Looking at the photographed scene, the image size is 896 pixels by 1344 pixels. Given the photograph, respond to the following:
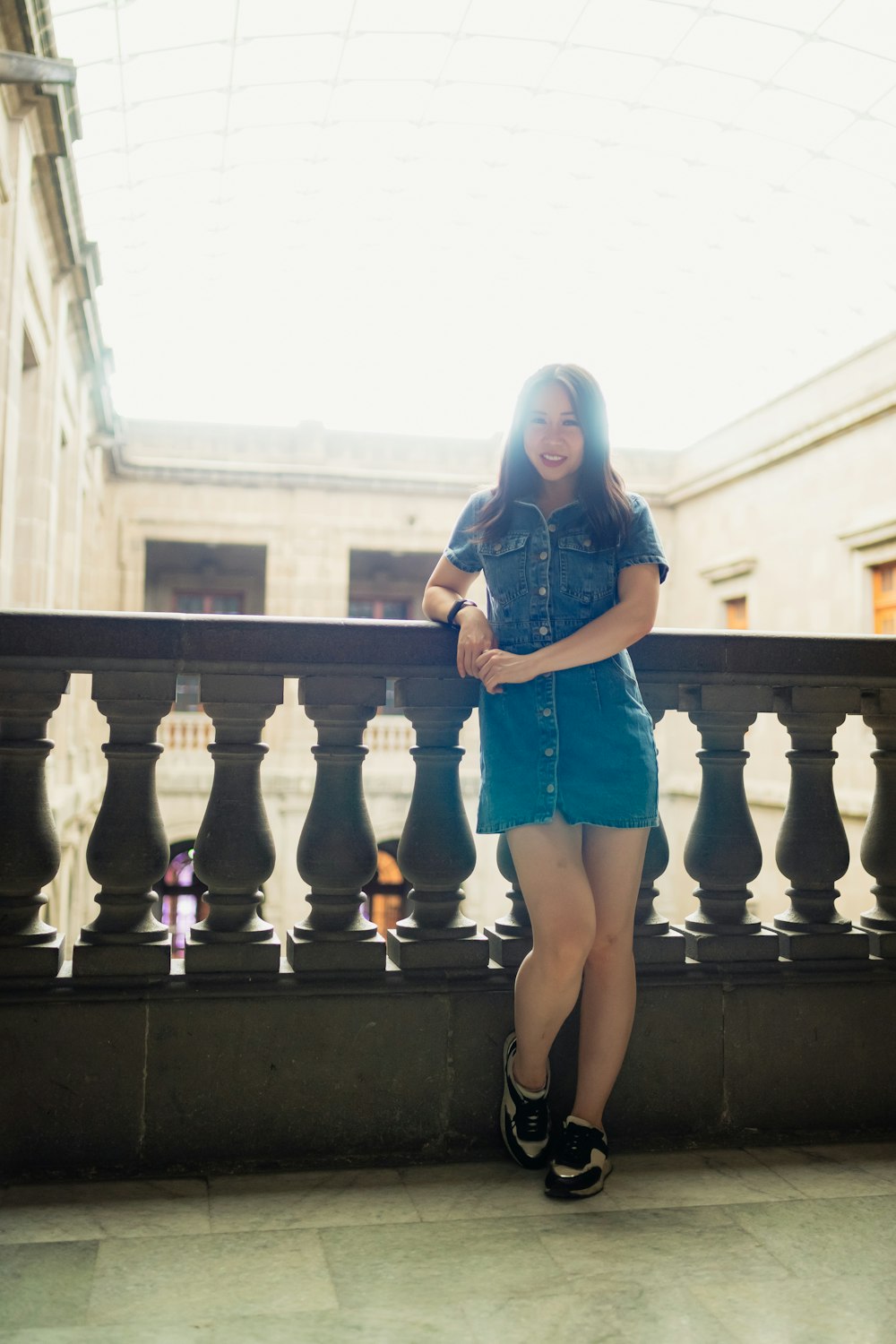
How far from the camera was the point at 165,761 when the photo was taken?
19.3 metres

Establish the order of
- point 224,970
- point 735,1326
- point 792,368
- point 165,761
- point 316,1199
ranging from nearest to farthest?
point 735,1326, point 316,1199, point 224,970, point 165,761, point 792,368

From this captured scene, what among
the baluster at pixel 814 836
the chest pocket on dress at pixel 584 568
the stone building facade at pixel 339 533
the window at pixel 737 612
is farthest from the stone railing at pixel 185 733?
the chest pocket on dress at pixel 584 568

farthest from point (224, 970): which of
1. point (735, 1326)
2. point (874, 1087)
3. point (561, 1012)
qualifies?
point (874, 1087)

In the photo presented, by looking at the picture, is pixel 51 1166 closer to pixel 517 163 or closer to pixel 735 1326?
pixel 735 1326

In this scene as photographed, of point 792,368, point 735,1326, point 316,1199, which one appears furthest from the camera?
point 792,368

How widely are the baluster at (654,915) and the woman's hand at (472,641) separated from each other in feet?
1.59

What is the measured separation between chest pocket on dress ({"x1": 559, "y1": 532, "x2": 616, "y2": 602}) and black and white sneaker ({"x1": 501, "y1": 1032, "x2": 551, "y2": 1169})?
106 cm

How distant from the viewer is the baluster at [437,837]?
2656 millimetres

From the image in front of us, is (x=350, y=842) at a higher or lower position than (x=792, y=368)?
lower

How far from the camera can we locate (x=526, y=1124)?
2455 mm

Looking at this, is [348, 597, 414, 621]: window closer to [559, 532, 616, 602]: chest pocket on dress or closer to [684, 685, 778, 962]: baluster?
[684, 685, 778, 962]: baluster

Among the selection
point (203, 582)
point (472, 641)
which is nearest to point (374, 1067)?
point (472, 641)

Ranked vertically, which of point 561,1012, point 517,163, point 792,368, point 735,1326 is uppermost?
point 517,163

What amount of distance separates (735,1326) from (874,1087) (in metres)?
1.16
